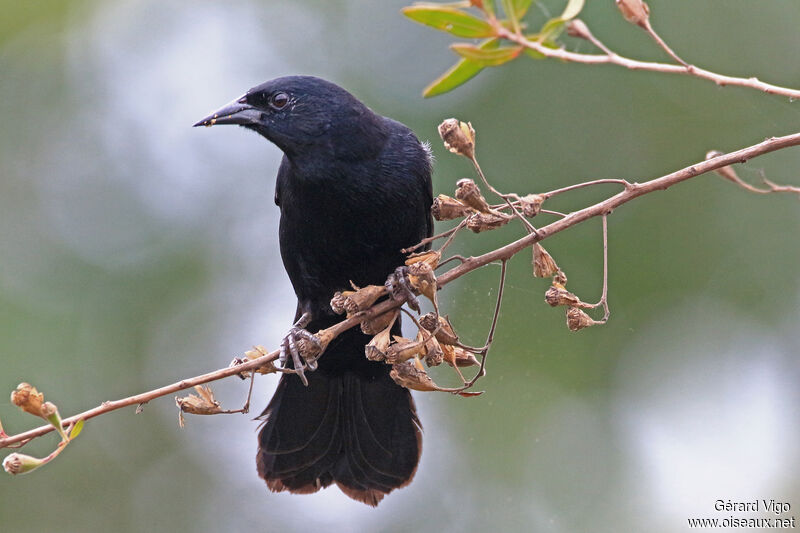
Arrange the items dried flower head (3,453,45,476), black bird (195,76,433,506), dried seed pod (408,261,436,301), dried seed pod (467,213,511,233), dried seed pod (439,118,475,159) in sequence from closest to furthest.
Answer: dried flower head (3,453,45,476), dried seed pod (439,118,475,159), dried seed pod (467,213,511,233), dried seed pod (408,261,436,301), black bird (195,76,433,506)

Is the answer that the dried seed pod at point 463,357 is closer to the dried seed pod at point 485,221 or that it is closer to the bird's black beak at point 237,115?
the dried seed pod at point 485,221

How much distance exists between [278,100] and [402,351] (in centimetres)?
162

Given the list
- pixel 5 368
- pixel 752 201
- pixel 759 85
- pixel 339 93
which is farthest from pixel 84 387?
pixel 759 85

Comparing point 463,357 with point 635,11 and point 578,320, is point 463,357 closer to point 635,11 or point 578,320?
point 578,320

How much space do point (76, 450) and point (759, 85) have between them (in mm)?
6686

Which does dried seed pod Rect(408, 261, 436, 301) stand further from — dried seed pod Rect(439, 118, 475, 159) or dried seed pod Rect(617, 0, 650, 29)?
dried seed pod Rect(617, 0, 650, 29)

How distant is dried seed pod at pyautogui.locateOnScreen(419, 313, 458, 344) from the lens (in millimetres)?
2648

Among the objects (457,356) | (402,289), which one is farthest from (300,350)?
(457,356)

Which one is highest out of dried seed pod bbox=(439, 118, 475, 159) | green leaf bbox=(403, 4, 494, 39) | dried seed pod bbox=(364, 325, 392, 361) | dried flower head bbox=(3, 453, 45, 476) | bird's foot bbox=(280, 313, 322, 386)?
green leaf bbox=(403, 4, 494, 39)

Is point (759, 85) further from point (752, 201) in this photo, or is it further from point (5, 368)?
point (5, 368)

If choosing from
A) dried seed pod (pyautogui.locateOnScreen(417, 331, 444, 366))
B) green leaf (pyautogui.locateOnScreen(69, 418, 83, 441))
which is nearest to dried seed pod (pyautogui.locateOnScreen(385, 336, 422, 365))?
dried seed pod (pyautogui.locateOnScreen(417, 331, 444, 366))

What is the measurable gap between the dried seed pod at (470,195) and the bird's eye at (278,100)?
157 centimetres

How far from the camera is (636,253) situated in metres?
5.89

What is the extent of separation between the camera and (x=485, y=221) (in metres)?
2.57
